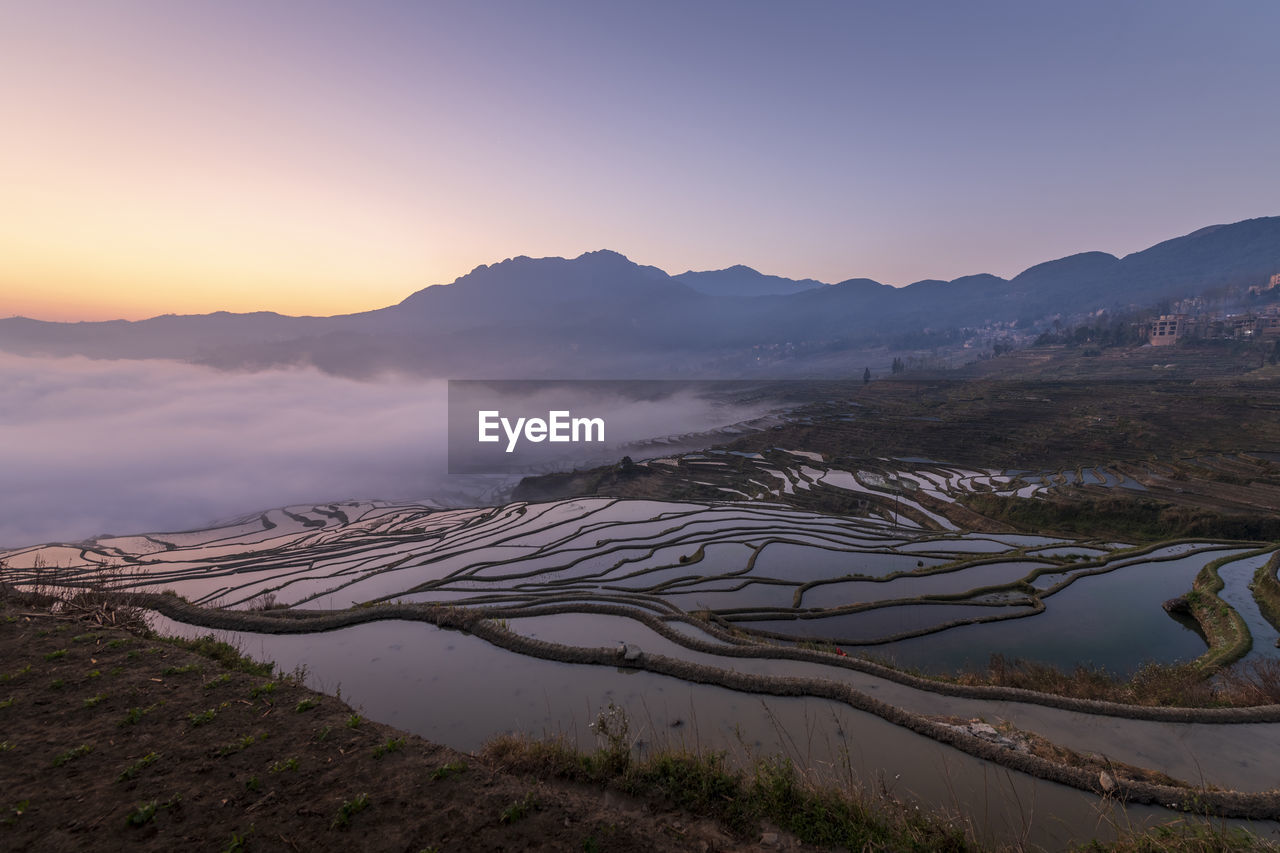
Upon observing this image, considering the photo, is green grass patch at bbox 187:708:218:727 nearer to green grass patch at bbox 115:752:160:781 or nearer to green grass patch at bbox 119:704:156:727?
green grass patch at bbox 119:704:156:727

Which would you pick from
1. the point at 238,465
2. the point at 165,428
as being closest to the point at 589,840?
the point at 238,465

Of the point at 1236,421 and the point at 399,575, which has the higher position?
the point at 1236,421

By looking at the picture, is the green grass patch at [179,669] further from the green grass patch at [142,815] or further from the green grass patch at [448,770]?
the green grass patch at [448,770]

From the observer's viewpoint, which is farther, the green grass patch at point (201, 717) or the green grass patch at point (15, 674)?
the green grass patch at point (15, 674)

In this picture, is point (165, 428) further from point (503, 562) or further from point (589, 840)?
point (589, 840)

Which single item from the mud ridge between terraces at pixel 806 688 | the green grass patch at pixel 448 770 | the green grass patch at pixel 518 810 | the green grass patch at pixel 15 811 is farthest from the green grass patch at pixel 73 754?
the mud ridge between terraces at pixel 806 688

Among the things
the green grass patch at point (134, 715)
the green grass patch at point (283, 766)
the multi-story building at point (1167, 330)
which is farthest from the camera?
the multi-story building at point (1167, 330)
